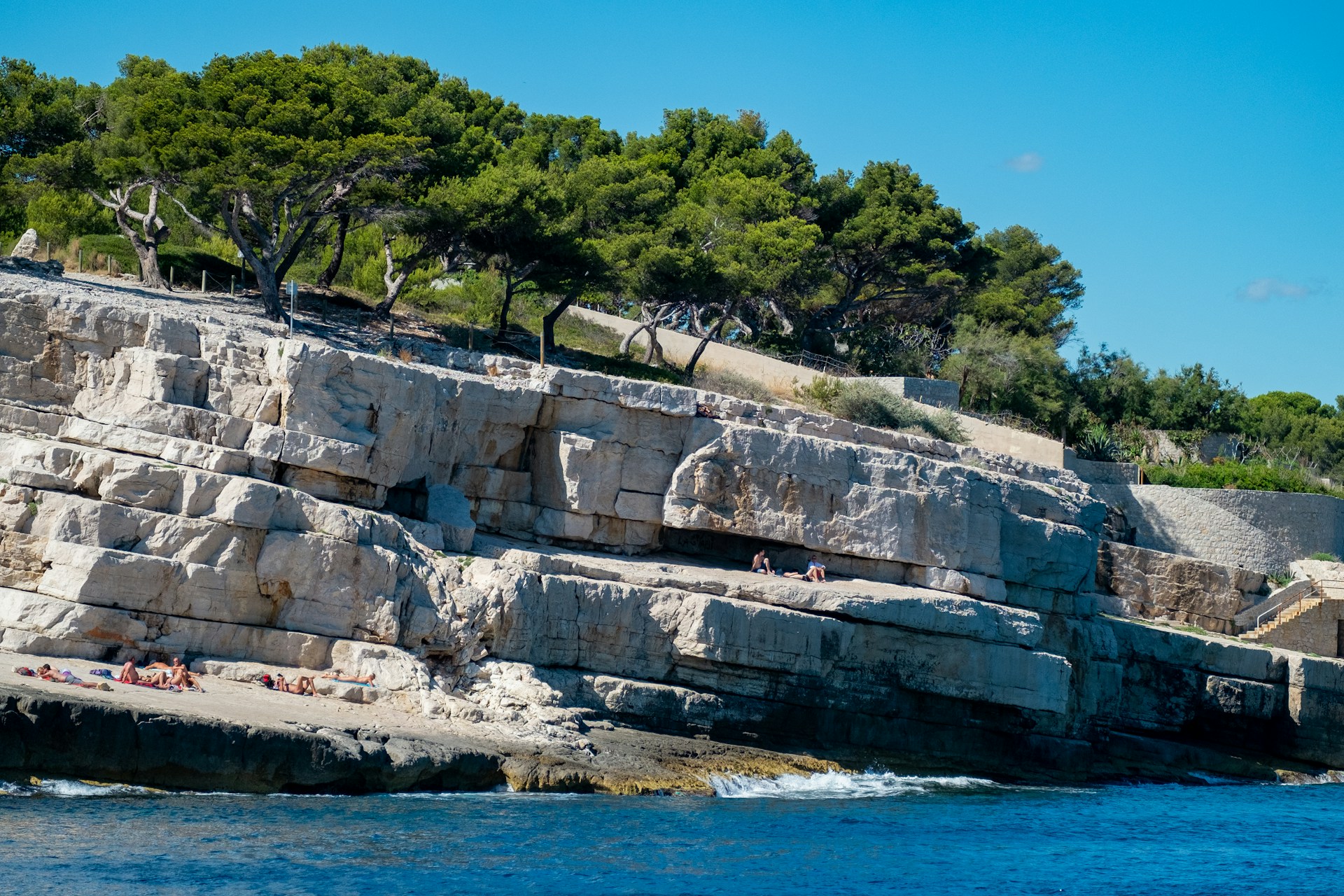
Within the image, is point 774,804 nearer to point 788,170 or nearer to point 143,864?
point 143,864

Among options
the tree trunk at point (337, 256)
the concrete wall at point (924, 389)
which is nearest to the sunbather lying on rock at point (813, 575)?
the concrete wall at point (924, 389)

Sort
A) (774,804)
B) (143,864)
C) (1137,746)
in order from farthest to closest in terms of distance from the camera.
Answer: (1137,746) < (774,804) < (143,864)

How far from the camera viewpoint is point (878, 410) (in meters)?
36.4

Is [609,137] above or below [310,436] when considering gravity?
above

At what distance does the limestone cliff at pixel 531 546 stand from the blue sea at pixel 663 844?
2.04 metres

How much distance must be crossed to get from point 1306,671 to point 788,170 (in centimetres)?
2438

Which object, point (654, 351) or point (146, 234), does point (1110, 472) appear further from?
point (146, 234)

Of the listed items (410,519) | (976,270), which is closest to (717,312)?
(976,270)

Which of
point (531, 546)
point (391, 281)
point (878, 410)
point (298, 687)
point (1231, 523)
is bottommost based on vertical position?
point (298, 687)

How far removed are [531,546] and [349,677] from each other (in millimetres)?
5101

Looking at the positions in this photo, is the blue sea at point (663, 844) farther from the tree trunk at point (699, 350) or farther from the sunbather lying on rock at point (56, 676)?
the tree trunk at point (699, 350)

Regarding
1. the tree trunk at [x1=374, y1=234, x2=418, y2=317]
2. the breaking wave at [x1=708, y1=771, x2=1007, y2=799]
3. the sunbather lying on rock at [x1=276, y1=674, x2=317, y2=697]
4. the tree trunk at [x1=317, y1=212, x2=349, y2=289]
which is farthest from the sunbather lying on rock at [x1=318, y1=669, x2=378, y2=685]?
the tree trunk at [x1=317, y1=212, x2=349, y2=289]

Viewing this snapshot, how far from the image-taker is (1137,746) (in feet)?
100.0

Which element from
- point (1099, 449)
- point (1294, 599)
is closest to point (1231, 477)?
point (1099, 449)
